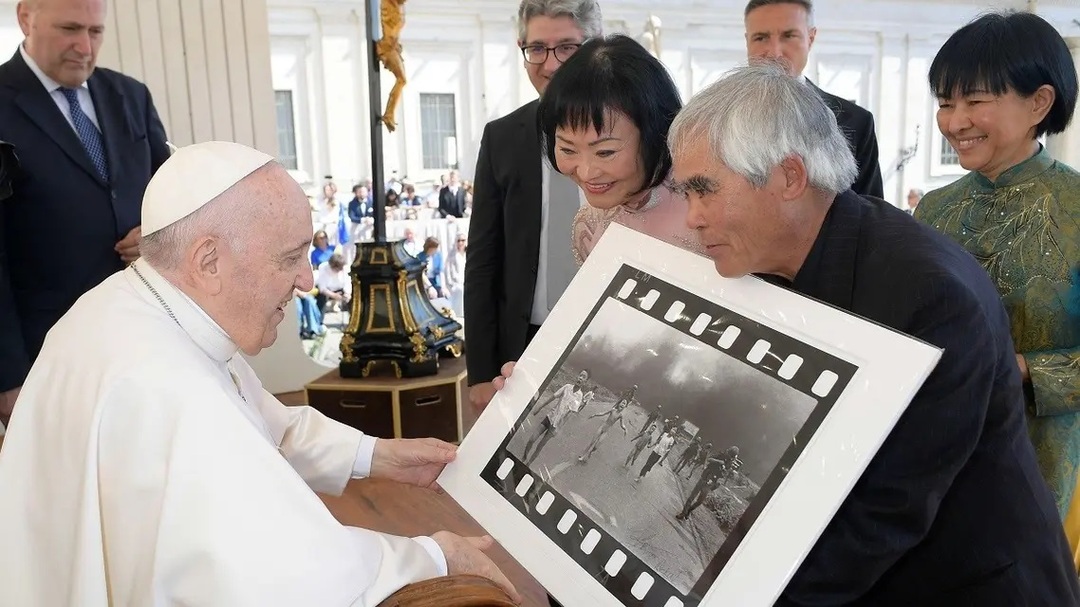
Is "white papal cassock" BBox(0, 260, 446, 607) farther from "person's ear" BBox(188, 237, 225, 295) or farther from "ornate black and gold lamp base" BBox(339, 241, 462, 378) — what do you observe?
"ornate black and gold lamp base" BBox(339, 241, 462, 378)

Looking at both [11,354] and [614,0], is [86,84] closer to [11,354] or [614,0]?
[11,354]

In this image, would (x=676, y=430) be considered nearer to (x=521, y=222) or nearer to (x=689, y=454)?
(x=689, y=454)

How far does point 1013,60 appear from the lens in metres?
1.70

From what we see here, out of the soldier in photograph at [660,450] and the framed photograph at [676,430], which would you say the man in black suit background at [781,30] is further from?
the soldier in photograph at [660,450]

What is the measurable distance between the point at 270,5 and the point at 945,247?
1083 cm

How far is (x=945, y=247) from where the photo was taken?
1134mm

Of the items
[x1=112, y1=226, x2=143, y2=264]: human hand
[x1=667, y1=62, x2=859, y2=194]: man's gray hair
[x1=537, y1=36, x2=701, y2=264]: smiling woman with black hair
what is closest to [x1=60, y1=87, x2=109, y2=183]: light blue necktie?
[x1=112, y1=226, x2=143, y2=264]: human hand

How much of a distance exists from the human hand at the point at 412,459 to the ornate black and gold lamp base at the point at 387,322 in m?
2.94

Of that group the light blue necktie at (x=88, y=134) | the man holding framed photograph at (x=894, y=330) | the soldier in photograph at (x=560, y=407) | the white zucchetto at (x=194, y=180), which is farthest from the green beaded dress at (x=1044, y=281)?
the light blue necktie at (x=88, y=134)

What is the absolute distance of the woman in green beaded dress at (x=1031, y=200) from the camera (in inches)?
66.4

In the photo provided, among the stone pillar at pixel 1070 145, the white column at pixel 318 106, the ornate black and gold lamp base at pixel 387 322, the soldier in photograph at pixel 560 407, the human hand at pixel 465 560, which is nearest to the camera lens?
the soldier in photograph at pixel 560 407

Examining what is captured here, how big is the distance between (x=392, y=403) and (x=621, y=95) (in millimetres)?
3311

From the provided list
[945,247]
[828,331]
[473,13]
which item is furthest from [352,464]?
[473,13]

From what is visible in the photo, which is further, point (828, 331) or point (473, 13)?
point (473, 13)
